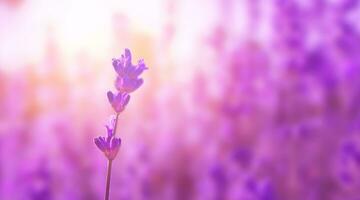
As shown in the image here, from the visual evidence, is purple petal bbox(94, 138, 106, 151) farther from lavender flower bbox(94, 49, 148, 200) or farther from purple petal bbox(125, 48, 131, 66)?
purple petal bbox(125, 48, 131, 66)

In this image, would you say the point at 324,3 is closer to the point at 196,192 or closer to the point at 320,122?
the point at 320,122

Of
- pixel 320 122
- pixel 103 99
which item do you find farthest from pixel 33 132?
pixel 320 122

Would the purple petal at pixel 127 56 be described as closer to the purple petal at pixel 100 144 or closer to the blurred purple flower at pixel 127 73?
the blurred purple flower at pixel 127 73

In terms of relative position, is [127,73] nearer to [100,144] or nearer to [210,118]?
[100,144]

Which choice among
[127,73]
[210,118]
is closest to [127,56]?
[127,73]

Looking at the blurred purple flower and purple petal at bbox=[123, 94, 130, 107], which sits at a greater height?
the blurred purple flower

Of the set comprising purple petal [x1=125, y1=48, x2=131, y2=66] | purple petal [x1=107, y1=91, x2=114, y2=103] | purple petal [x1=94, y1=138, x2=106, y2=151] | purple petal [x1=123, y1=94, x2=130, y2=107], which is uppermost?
purple petal [x1=125, y1=48, x2=131, y2=66]

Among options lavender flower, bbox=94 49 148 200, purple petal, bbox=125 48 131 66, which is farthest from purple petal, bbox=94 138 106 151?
purple petal, bbox=125 48 131 66
